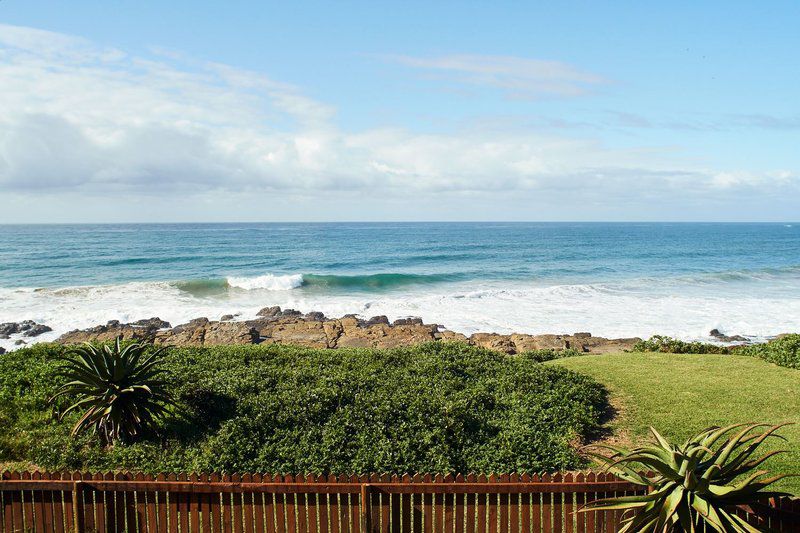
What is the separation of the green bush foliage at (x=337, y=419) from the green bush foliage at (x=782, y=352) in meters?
6.38

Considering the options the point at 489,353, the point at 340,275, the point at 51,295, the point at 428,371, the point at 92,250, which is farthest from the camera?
the point at 92,250

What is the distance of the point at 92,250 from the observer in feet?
252

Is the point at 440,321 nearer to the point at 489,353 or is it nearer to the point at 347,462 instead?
the point at 489,353

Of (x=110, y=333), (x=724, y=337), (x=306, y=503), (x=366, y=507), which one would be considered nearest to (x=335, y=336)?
(x=110, y=333)

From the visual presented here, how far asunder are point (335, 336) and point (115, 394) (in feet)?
55.7

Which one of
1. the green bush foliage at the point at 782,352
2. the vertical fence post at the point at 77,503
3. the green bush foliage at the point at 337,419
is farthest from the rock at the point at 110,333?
the green bush foliage at the point at 782,352

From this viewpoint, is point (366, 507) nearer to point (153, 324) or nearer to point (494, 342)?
point (494, 342)

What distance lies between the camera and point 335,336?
27.7m

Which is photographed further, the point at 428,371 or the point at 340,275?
the point at 340,275

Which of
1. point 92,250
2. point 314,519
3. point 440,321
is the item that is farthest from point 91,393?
point 92,250

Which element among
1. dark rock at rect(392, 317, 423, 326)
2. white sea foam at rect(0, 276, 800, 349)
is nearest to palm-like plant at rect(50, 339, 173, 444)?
dark rock at rect(392, 317, 423, 326)

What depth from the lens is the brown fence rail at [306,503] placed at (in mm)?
7520

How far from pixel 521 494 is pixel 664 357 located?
1181 centimetres

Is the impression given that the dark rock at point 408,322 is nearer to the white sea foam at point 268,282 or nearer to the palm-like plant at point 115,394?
the palm-like plant at point 115,394
